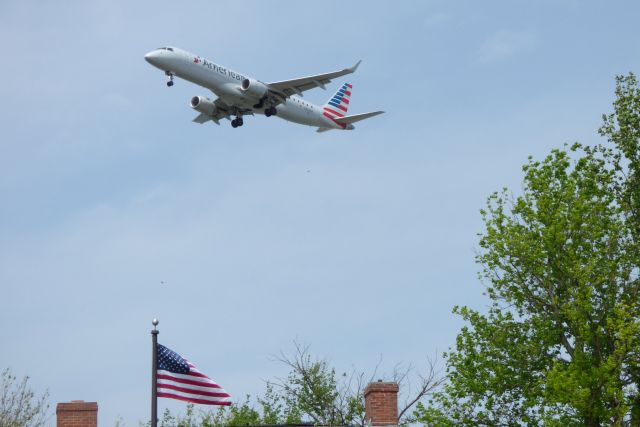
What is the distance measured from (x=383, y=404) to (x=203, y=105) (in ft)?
108

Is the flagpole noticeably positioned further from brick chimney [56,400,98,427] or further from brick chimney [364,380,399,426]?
brick chimney [364,380,399,426]

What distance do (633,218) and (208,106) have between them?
79.1 ft

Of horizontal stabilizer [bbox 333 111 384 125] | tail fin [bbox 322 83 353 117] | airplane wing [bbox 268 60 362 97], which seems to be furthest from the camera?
tail fin [bbox 322 83 353 117]

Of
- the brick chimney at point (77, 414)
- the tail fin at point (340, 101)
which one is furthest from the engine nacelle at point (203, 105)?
the brick chimney at point (77, 414)

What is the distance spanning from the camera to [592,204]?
39.6m

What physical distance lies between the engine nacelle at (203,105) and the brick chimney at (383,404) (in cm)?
3261

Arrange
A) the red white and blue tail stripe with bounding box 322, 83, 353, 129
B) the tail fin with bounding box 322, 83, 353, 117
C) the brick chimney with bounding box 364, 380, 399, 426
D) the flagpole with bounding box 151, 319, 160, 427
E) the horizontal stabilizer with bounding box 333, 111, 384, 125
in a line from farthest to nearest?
the tail fin with bounding box 322, 83, 353, 117
the red white and blue tail stripe with bounding box 322, 83, 353, 129
the horizontal stabilizer with bounding box 333, 111, 384, 125
the brick chimney with bounding box 364, 380, 399, 426
the flagpole with bounding box 151, 319, 160, 427

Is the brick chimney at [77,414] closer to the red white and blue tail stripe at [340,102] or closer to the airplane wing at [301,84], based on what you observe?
the airplane wing at [301,84]

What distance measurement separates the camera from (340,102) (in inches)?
2761

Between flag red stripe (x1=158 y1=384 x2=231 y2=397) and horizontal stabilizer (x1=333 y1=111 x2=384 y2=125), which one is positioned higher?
horizontal stabilizer (x1=333 y1=111 x2=384 y2=125)

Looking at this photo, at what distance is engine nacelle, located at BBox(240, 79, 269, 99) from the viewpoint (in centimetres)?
5347

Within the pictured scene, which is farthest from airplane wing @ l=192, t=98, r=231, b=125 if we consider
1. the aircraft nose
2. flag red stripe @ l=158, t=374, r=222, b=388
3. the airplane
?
flag red stripe @ l=158, t=374, r=222, b=388

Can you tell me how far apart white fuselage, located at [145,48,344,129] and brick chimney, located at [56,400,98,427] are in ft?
95.3

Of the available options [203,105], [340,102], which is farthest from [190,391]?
[340,102]
